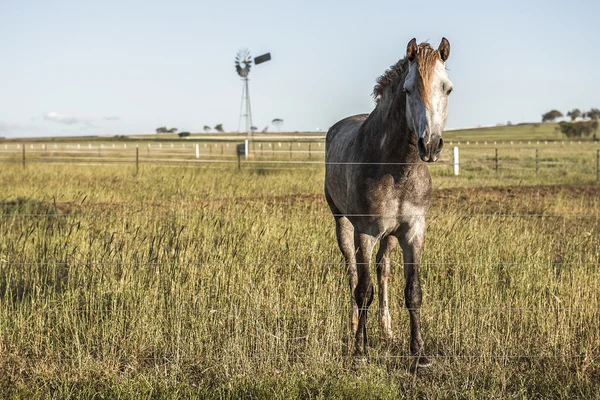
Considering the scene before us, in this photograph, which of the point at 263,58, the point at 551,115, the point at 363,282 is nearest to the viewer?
the point at 363,282

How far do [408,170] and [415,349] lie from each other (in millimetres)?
1478

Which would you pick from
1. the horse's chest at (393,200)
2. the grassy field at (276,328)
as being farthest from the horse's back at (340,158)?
the grassy field at (276,328)

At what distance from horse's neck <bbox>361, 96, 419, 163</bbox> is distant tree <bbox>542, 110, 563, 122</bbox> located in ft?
547

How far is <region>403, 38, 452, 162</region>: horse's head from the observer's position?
14.1 ft

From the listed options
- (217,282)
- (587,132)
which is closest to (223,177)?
(217,282)

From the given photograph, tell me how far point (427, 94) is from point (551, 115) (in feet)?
555

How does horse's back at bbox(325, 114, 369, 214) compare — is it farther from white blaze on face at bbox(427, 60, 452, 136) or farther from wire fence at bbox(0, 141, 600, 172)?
white blaze on face at bbox(427, 60, 452, 136)

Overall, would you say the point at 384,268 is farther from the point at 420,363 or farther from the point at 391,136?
the point at 391,136

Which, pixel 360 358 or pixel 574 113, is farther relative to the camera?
pixel 574 113

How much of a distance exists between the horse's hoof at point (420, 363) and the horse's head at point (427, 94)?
64.8 inches

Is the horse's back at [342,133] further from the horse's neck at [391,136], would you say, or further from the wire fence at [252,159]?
the wire fence at [252,159]

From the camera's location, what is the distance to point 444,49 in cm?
473

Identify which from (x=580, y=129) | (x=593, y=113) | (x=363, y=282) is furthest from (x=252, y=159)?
(x=593, y=113)

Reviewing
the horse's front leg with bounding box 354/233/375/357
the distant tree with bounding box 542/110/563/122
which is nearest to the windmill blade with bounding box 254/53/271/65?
the horse's front leg with bounding box 354/233/375/357
